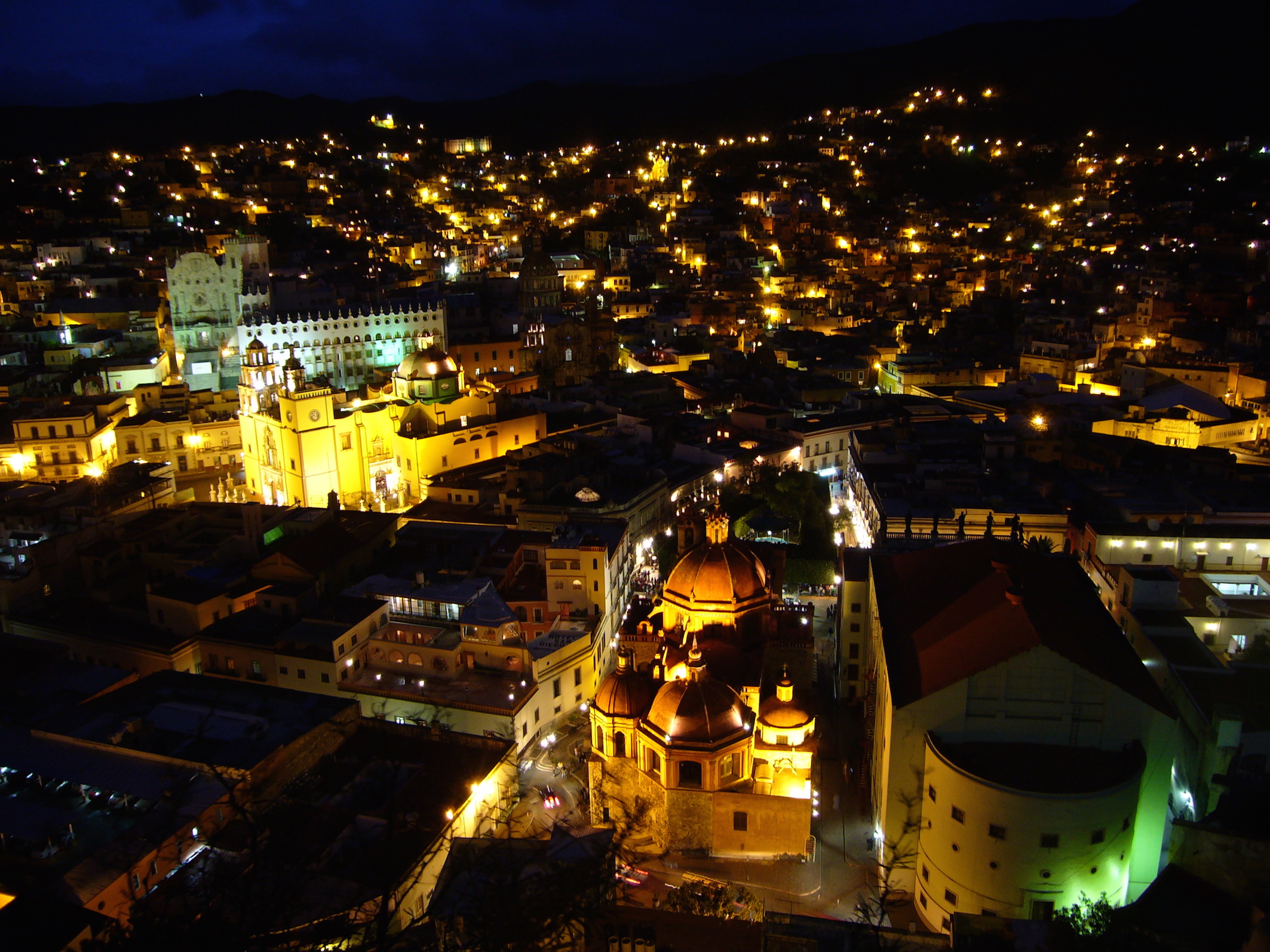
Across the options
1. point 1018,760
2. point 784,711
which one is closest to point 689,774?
point 784,711

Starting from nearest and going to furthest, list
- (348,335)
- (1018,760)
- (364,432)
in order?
(1018,760), (364,432), (348,335)

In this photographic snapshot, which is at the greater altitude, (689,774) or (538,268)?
(538,268)

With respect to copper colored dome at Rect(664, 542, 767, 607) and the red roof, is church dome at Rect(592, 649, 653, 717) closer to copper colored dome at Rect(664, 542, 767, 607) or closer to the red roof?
copper colored dome at Rect(664, 542, 767, 607)

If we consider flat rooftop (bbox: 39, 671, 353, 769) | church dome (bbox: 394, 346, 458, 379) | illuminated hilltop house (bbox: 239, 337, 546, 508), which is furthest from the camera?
church dome (bbox: 394, 346, 458, 379)

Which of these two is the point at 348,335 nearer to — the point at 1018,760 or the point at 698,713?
the point at 698,713

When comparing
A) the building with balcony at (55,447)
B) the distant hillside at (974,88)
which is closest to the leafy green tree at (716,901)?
the building with balcony at (55,447)

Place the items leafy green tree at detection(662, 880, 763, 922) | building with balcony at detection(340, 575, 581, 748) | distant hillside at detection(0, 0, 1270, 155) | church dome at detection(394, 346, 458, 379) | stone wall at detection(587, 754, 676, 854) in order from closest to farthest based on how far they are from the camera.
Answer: leafy green tree at detection(662, 880, 763, 922) < stone wall at detection(587, 754, 676, 854) < building with balcony at detection(340, 575, 581, 748) < church dome at detection(394, 346, 458, 379) < distant hillside at detection(0, 0, 1270, 155)

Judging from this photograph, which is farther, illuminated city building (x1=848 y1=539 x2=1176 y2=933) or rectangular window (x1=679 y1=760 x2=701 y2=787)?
rectangular window (x1=679 y1=760 x2=701 y2=787)

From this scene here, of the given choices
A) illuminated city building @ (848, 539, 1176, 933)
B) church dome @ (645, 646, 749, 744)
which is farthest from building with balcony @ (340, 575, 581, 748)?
illuminated city building @ (848, 539, 1176, 933)

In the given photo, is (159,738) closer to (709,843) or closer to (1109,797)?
(709,843)
